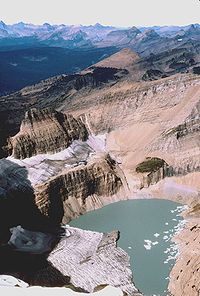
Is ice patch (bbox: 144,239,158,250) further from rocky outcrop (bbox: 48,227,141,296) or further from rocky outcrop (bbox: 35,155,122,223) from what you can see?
rocky outcrop (bbox: 35,155,122,223)

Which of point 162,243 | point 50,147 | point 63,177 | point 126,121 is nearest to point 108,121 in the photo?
point 126,121

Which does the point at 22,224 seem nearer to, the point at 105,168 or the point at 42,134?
the point at 105,168

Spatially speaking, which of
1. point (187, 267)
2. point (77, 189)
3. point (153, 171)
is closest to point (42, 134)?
point (77, 189)

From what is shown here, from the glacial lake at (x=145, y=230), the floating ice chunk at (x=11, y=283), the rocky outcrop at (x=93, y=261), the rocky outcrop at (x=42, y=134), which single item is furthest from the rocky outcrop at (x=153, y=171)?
the floating ice chunk at (x=11, y=283)

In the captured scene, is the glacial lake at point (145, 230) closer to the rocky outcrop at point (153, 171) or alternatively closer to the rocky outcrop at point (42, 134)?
the rocky outcrop at point (153, 171)

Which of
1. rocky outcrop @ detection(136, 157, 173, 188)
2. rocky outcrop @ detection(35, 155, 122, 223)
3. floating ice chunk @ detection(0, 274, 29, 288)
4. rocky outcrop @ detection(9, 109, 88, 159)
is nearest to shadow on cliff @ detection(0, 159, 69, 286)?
rocky outcrop @ detection(35, 155, 122, 223)

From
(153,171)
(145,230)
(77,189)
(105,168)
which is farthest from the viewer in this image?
(153,171)
